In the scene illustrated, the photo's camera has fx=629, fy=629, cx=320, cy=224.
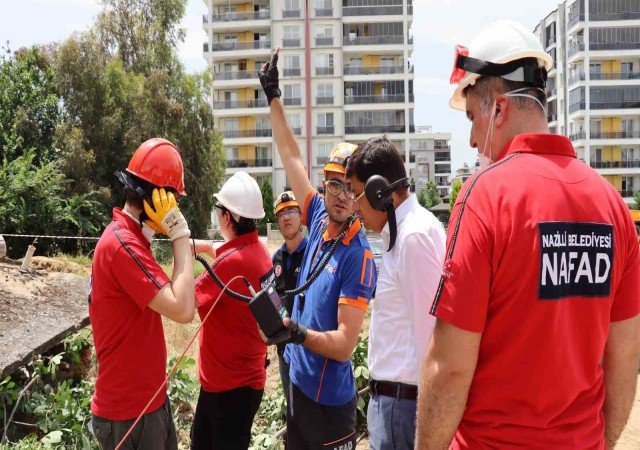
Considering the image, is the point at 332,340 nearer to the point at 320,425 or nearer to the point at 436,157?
the point at 320,425

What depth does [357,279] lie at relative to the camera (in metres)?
3.00

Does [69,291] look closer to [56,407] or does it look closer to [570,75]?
[56,407]

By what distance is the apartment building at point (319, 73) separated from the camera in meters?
60.4

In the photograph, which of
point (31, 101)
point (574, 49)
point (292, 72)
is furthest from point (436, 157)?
point (31, 101)

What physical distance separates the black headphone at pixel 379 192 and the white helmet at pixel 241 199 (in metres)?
1.33

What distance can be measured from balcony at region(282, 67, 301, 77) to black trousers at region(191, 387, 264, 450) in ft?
196

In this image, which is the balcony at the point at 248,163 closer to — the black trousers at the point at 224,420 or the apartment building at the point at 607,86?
the apartment building at the point at 607,86

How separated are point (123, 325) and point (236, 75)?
61.1 m

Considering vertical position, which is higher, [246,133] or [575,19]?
[575,19]

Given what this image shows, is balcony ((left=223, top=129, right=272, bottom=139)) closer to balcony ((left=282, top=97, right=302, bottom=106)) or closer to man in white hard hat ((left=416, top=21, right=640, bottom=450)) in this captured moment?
balcony ((left=282, top=97, right=302, bottom=106))

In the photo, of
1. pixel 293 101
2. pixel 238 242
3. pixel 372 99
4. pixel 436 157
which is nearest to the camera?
pixel 238 242

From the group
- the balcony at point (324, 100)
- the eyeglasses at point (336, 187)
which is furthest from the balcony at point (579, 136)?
the eyeglasses at point (336, 187)

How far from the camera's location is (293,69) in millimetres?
61594

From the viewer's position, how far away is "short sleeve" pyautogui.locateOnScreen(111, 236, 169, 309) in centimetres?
291
